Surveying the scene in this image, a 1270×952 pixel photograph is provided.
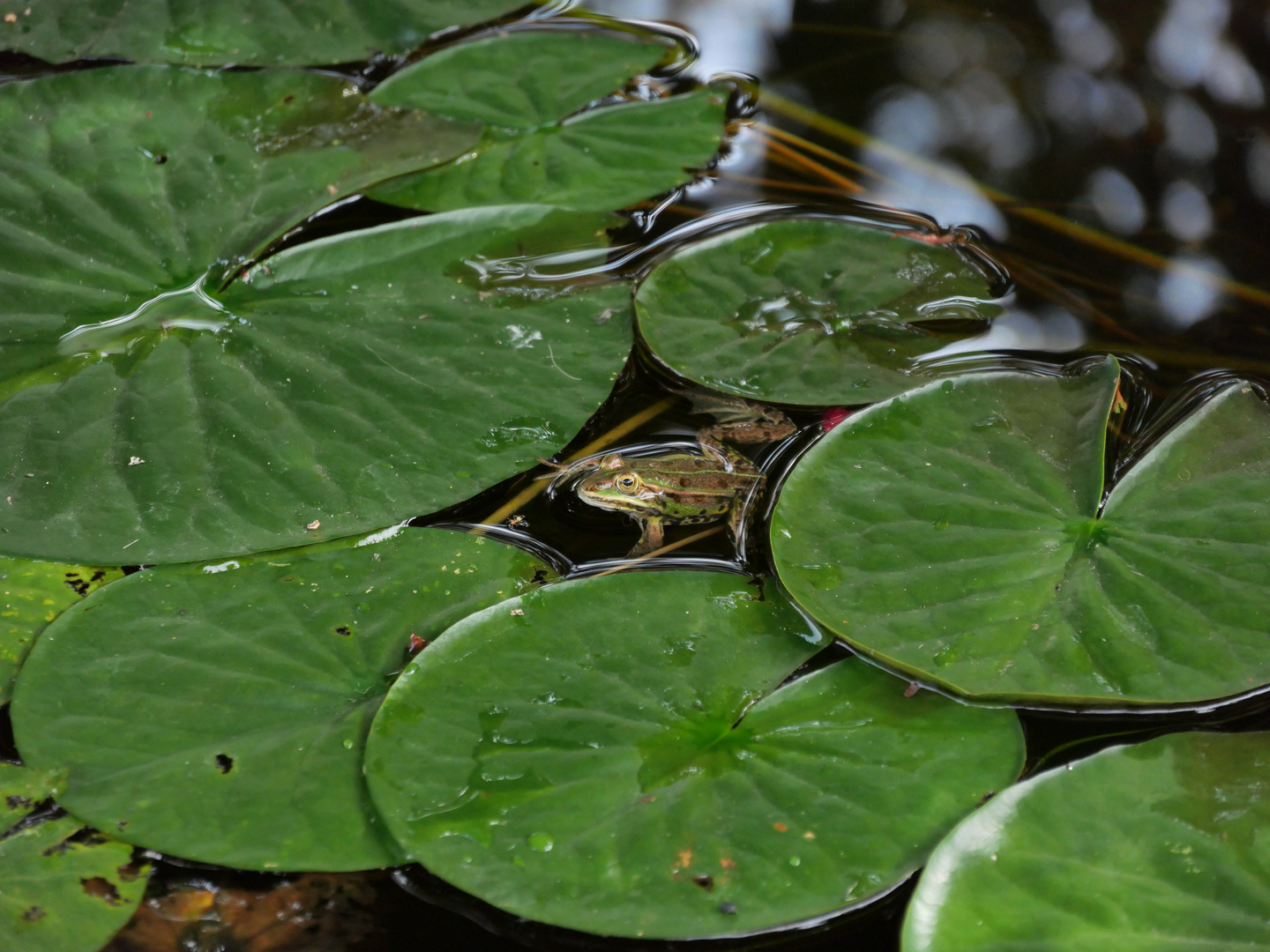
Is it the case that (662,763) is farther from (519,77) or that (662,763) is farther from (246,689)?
(519,77)

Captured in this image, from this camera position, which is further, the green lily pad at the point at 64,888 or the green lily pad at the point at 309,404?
the green lily pad at the point at 309,404

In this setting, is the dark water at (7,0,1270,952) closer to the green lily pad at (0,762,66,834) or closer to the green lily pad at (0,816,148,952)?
the green lily pad at (0,762,66,834)

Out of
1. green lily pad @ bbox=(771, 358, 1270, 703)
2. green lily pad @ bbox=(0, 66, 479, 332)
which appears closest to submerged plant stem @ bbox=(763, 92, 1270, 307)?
green lily pad @ bbox=(771, 358, 1270, 703)

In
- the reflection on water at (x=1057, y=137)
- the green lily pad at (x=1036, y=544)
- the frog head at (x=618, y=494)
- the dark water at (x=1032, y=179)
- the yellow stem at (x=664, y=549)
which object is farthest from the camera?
the reflection on water at (x=1057, y=137)

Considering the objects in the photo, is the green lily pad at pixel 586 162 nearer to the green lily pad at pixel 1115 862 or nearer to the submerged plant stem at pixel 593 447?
the submerged plant stem at pixel 593 447

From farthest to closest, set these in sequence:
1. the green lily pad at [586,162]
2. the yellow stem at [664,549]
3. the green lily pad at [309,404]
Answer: the green lily pad at [586,162] < the yellow stem at [664,549] < the green lily pad at [309,404]

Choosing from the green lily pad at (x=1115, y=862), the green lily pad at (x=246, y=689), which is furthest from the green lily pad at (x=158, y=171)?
the green lily pad at (x=1115, y=862)

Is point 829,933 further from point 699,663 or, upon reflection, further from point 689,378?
point 689,378

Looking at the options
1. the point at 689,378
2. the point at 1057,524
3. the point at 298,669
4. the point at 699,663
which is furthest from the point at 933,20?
the point at 298,669
